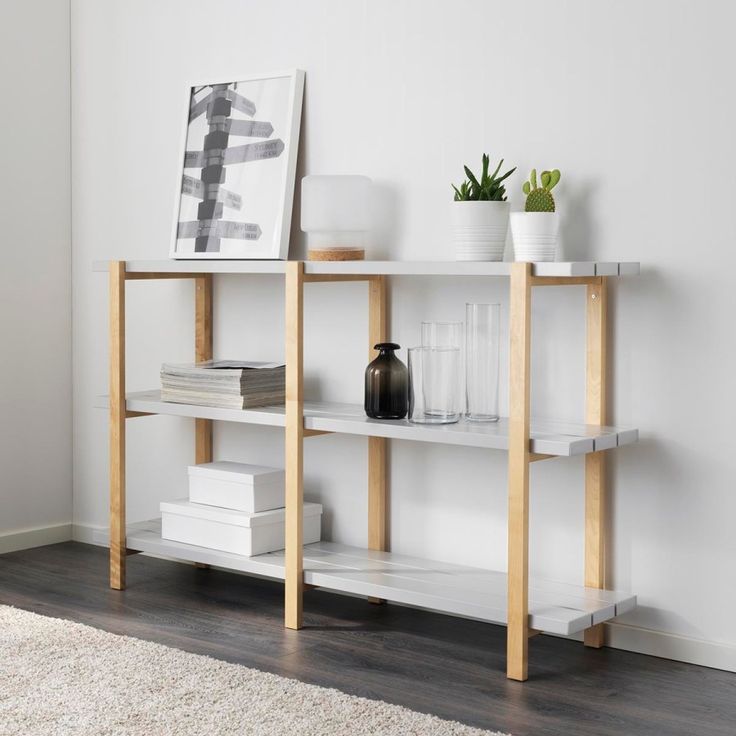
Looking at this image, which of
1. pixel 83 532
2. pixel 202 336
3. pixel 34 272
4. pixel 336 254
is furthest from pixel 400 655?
pixel 34 272

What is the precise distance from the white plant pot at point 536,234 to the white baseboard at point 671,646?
93 centimetres

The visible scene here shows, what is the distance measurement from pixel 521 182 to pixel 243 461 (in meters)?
1.29

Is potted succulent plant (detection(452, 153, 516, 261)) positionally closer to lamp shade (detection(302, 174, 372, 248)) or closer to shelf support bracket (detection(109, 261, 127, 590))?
lamp shade (detection(302, 174, 372, 248))

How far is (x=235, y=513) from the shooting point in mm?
3230

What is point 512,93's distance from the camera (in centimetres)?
293

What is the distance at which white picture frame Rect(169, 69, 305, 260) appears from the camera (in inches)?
131

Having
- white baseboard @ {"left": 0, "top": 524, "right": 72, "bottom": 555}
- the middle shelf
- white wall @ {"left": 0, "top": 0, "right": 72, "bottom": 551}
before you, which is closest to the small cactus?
the middle shelf

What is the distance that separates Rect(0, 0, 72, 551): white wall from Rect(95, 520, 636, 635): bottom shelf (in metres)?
0.70

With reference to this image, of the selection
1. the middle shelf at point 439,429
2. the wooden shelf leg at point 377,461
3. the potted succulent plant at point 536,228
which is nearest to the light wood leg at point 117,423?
the middle shelf at point 439,429

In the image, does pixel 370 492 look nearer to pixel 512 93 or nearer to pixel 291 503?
pixel 291 503

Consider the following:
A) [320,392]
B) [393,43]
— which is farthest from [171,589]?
[393,43]

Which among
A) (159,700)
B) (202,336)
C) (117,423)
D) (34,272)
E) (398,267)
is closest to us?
(159,700)

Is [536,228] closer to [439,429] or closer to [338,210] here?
[439,429]

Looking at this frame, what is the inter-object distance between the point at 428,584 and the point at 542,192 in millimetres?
995
